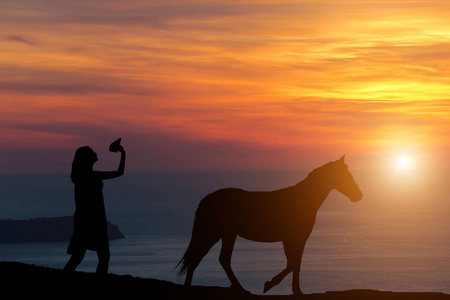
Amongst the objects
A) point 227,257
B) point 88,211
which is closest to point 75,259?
point 88,211

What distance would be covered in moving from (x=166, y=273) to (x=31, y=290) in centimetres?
11353

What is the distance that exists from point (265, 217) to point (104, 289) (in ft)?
12.0

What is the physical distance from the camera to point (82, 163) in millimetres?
15430

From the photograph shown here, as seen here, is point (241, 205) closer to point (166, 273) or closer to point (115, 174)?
point (115, 174)

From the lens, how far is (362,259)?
490 feet

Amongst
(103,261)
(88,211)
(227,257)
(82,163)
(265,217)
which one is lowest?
(103,261)

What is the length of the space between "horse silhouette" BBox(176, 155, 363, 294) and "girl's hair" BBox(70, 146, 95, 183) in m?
2.70

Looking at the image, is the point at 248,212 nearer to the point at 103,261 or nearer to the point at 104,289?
the point at 104,289

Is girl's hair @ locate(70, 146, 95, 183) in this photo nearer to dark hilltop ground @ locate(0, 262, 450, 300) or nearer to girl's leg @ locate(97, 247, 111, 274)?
girl's leg @ locate(97, 247, 111, 274)

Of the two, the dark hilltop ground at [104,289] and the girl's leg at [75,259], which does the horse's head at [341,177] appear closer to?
the dark hilltop ground at [104,289]

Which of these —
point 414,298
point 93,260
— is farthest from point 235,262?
point 414,298

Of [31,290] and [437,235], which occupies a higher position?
[437,235]

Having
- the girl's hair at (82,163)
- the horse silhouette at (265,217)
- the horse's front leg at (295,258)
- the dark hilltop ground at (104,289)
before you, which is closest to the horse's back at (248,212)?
the horse silhouette at (265,217)

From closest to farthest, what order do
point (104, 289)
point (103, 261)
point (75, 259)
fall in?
point (103, 261) → point (75, 259) → point (104, 289)
